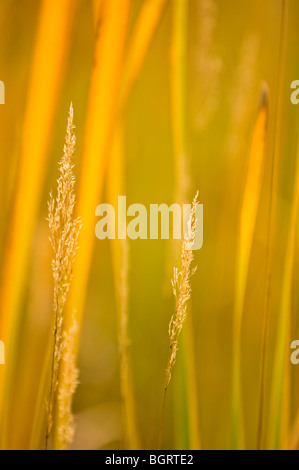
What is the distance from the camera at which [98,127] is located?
84 cm

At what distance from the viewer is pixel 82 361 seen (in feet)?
2.92

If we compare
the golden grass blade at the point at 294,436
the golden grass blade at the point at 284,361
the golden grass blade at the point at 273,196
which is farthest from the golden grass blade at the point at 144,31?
the golden grass blade at the point at 294,436

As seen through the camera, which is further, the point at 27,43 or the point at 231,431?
the point at 231,431

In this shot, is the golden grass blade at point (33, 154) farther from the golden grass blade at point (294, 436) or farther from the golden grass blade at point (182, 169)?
the golden grass blade at point (294, 436)

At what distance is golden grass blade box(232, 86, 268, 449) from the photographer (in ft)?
2.85

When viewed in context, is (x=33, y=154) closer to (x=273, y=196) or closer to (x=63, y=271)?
(x=63, y=271)

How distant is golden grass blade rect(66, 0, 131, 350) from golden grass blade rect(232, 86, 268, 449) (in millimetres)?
310

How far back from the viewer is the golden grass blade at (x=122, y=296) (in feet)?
2.81

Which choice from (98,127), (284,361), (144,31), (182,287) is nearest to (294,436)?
(284,361)

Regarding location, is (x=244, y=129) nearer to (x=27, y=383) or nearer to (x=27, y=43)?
(x=27, y=43)

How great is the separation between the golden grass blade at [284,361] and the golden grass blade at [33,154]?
21.8 inches

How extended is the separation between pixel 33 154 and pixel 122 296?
351 millimetres
